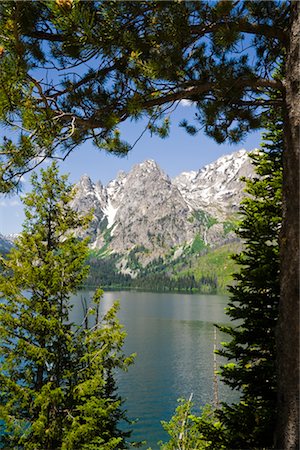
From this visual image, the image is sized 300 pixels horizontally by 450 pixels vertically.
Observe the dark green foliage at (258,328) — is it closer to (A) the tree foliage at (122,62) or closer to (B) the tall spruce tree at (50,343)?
(A) the tree foliage at (122,62)

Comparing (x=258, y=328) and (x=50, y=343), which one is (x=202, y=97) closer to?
(x=258, y=328)

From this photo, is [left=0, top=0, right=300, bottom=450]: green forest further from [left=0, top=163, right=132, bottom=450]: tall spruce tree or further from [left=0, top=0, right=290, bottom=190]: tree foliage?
[left=0, top=163, right=132, bottom=450]: tall spruce tree

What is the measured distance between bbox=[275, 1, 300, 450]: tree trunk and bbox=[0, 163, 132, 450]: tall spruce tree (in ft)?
28.1

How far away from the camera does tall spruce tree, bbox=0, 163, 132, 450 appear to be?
10.7 m

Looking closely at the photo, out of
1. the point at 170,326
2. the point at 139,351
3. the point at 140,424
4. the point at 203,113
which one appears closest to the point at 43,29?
the point at 203,113

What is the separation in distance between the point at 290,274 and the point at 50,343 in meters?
10.3

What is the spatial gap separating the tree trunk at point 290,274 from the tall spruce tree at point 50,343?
28.1ft

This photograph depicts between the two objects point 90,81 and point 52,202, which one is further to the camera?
point 52,202

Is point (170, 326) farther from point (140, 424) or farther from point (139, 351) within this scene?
point (140, 424)

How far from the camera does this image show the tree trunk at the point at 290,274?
351 centimetres

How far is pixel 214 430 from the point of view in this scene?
8.26 metres

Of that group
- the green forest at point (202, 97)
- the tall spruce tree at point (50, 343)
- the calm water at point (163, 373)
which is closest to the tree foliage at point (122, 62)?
the green forest at point (202, 97)

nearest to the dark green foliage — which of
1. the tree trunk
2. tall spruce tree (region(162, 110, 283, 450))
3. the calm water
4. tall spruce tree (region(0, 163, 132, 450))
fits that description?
tall spruce tree (region(162, 110, 283, 450))

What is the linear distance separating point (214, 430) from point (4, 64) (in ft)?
27.5
